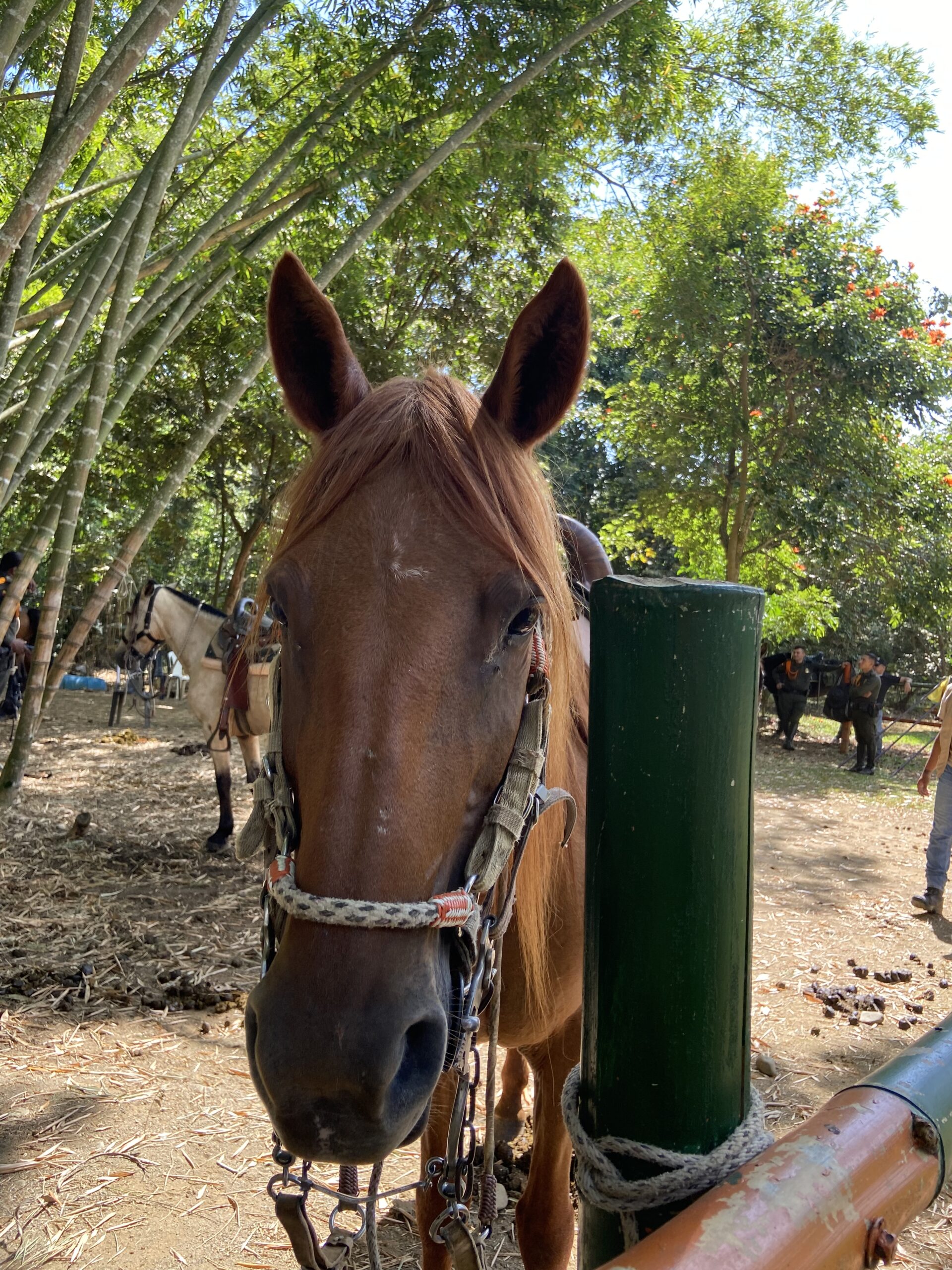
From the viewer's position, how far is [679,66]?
8109 mm

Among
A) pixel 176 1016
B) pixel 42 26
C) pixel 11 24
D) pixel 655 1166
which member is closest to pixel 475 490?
pixel 655 1166

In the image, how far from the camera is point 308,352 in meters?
1.72

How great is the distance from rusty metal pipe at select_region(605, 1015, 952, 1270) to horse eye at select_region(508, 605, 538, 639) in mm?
784

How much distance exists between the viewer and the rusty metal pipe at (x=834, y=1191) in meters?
0.71

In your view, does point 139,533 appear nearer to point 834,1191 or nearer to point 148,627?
point 148,627

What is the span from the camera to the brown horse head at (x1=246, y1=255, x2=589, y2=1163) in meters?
1.06

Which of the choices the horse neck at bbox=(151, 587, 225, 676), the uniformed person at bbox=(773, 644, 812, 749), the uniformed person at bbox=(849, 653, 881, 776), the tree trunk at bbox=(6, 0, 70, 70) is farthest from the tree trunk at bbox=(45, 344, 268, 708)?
the uniformed person at bbox=(773, 644, 812, 749)

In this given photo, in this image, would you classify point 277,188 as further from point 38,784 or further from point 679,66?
point 38,784

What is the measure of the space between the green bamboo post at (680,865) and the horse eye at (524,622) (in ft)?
1.27

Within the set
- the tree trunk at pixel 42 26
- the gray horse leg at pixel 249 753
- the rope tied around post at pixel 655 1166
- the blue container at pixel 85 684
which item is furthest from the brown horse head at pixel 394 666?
the blue container at pixel 85 684

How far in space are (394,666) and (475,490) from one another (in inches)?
15.1

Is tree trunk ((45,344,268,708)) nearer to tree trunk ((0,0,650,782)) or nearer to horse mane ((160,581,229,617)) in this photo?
tree trunk ((0,0,650,782))

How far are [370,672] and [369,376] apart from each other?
10.6 m

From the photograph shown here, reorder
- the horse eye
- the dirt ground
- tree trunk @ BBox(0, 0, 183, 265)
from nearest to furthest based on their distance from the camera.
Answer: the horse eye, the dirt ground, tree trunk @ BBox(0, 0, 183, 265)
